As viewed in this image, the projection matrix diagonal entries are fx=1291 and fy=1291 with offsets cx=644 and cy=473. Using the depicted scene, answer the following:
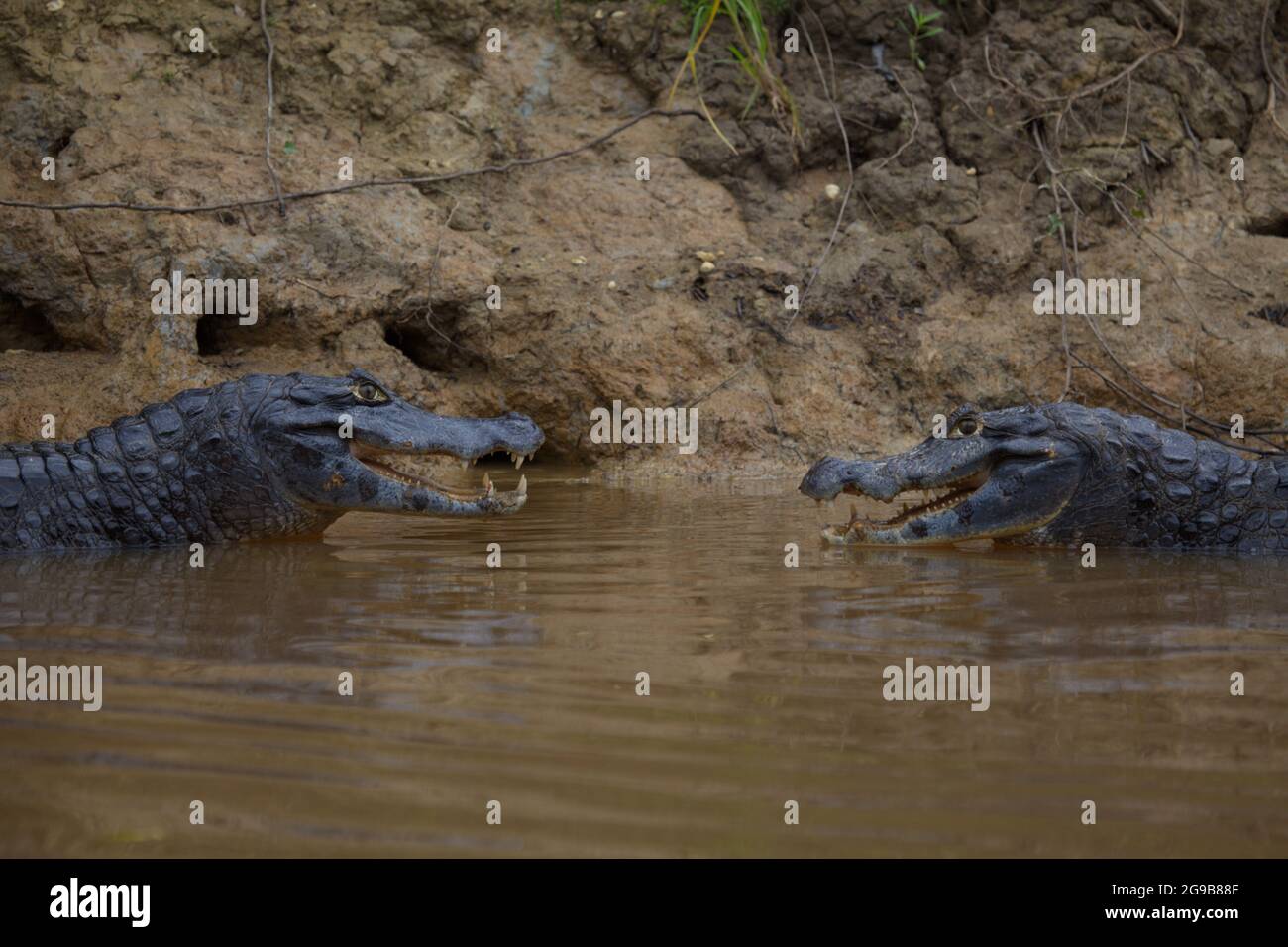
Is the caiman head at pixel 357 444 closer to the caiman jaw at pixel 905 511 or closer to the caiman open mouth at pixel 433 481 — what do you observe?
Result: the caiman open mouth at pixel 433 481

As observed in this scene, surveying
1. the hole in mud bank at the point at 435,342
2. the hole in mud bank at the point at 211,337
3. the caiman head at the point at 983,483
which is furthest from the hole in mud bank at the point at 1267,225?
the hole in mud bank at the point at 211,337

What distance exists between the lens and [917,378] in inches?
305

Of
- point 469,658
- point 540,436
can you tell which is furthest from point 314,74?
point 469,658

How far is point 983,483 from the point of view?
17.0 feet

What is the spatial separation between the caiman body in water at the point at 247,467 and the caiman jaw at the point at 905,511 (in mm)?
1285

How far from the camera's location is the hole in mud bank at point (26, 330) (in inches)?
298

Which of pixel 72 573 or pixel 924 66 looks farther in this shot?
pixel 924 66

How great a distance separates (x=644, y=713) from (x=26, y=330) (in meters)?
6.31

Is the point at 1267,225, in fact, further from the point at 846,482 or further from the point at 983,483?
the point at 846,482

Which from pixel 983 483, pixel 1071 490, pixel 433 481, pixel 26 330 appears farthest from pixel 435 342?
pixel 1071 490

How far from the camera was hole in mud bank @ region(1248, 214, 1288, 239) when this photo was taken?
8.45 m

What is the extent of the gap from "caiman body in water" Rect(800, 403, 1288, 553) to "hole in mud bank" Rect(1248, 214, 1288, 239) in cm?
393

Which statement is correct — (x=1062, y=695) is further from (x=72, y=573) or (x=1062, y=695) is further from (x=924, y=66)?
(x=924, y=66)

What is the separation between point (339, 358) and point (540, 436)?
8.09ft
